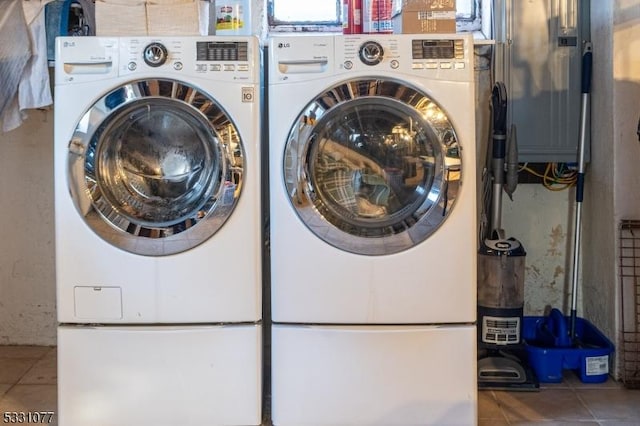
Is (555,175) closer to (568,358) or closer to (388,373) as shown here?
(568,358)

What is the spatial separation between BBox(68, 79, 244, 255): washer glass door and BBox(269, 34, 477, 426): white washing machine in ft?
0.50

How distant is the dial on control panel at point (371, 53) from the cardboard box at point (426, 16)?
23cm

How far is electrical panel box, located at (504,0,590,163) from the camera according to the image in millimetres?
2363

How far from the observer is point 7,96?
2.19 metres

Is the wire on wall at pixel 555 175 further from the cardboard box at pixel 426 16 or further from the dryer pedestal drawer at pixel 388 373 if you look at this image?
the dryer pedestal drawer at pixel 388 373

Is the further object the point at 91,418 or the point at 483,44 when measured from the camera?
the point at 483,44

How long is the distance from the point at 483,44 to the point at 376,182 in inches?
35.5

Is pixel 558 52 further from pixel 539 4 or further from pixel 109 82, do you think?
pixel 109 82

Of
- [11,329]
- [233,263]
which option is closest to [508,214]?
[233,263]

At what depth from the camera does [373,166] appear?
1775mm

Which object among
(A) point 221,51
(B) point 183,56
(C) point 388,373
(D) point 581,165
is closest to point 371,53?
(A) point 221,51

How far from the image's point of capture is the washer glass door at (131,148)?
171 centimetres

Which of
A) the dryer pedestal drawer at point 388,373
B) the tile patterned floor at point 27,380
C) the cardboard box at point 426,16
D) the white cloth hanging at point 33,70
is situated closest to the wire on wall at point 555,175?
the cardboard box at point 426,16

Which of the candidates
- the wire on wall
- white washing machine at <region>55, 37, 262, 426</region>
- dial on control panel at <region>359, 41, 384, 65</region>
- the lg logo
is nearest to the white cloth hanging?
white washing machine at <region>55, 37, 262, 426</region>
